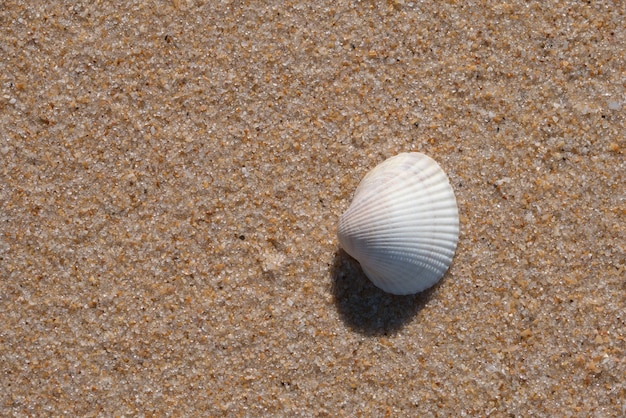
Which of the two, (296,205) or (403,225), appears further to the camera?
(296,205)

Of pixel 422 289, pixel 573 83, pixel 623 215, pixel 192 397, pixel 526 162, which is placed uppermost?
pixel 573 83

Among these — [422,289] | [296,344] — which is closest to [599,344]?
[422,289]

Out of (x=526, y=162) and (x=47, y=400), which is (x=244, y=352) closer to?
(x=47, y=400)
